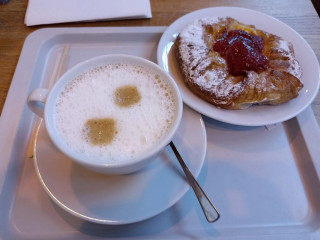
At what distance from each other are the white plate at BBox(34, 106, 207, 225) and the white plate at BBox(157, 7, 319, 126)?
179 mm

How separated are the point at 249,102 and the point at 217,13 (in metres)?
0.51

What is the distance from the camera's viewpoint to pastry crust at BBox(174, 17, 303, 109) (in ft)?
2.97

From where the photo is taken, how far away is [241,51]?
0.96 meters

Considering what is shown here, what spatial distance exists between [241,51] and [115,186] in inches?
25.4

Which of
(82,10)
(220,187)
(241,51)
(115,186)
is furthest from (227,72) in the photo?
(82,10)

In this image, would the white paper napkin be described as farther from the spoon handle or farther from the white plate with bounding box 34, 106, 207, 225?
the spoon handle

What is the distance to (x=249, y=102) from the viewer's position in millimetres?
906

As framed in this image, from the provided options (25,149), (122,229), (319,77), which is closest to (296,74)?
(319,77)

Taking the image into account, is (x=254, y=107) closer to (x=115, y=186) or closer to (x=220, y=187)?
(x=220, y=187)

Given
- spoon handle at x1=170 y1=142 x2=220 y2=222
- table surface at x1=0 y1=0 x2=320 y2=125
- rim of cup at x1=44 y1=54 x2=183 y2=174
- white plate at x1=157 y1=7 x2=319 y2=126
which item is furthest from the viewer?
table surface at x1=0 y1=0 x2=320 y2=125

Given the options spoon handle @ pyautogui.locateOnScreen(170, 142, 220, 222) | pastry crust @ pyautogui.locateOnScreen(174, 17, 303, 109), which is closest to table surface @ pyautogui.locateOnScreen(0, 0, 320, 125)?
pastry crust @ pyautogui.locateOnScreen(174, 17, 303, 109)

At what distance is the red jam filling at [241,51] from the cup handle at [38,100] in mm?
646

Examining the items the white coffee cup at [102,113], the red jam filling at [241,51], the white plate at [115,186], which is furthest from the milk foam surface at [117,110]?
the red jam filling at [241,51]

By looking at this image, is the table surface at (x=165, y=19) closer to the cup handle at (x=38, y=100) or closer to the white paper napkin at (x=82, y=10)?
the white paper napkin at (x=82, y=10)
